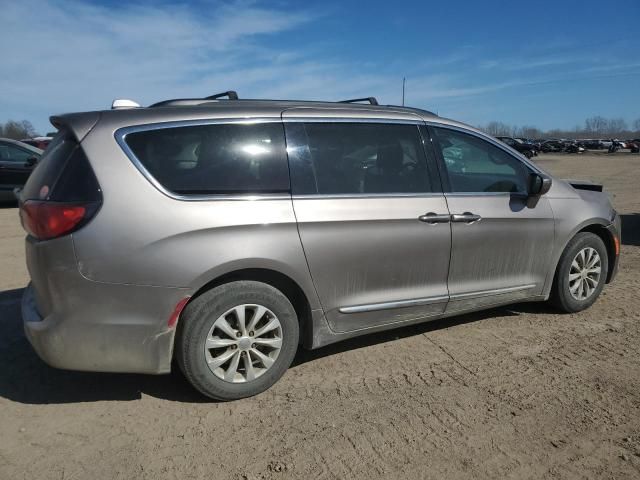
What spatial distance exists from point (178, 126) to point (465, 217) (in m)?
2.13

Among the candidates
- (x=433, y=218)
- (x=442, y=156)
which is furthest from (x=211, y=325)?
(x=442, y=156)

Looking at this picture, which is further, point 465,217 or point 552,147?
point 552,147

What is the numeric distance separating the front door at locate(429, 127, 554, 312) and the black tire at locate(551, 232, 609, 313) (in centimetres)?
23

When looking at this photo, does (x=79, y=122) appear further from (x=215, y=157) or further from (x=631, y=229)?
(x=631, y=229)

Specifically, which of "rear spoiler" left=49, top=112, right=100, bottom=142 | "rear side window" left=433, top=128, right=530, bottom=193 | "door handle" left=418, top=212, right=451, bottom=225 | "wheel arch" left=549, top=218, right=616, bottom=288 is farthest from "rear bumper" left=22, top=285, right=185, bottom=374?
"wheel arch" left=549, top=218, right=616, bottom=288

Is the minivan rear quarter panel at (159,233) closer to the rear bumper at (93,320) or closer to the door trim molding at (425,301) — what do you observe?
the rear bumper at (93,320)

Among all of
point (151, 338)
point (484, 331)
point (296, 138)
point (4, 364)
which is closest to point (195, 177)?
point (296, 138)

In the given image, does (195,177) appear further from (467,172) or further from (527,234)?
(527,234)

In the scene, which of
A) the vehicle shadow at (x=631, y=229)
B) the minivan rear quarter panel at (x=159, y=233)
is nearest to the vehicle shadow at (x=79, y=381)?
the minivan rear quarter panel at (x=159, y=233)

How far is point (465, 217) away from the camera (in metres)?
3.93

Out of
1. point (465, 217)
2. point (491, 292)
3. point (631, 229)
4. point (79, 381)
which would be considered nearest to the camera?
point (79, 381)

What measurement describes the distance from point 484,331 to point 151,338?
2692mm

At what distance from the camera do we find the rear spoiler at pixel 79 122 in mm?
2994

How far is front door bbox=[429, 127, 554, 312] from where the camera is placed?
3982mm
